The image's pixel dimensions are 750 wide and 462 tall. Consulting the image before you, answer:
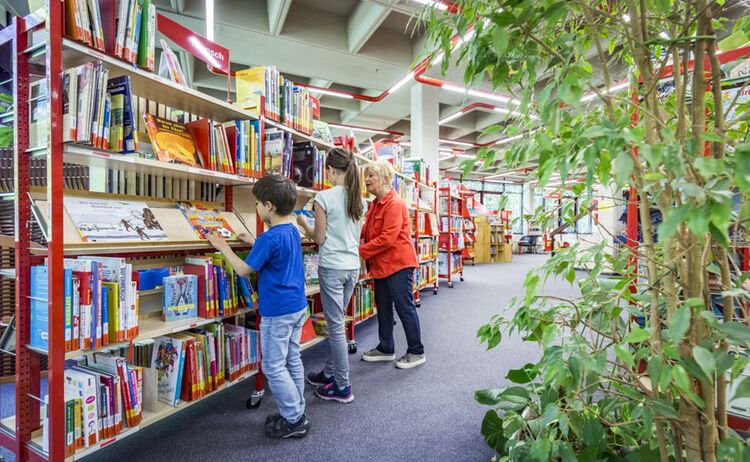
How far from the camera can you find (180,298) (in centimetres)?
190

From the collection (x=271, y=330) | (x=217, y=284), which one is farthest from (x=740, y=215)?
(x=217, y=284)

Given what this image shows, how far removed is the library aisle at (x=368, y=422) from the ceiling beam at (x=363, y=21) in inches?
171

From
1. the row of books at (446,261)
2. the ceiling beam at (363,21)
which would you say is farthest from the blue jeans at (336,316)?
the row of books at (446,261)

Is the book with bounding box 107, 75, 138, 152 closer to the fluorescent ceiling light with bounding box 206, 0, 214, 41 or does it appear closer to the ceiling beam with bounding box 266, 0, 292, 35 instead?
the fluorescent ceiling light with bounding box 206, 0, 214, 41

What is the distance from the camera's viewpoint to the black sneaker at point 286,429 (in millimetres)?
1890

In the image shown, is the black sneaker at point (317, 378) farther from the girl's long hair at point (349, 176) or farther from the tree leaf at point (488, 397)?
the tree leaf at point (488, 397)

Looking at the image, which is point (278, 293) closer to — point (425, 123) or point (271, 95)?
point (271, 95)

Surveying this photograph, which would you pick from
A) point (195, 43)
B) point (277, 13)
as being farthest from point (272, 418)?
point (277, 13)

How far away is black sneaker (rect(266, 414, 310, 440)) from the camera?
1.89 metres

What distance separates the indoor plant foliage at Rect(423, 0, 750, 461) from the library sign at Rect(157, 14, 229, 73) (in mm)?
1719

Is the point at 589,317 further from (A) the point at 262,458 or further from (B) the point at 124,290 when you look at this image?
(B) the point at 124,290

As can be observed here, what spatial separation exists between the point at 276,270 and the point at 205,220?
0.61m

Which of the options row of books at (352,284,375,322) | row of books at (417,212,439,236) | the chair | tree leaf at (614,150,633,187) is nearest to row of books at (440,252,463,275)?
row of books at (417,212,439,236)

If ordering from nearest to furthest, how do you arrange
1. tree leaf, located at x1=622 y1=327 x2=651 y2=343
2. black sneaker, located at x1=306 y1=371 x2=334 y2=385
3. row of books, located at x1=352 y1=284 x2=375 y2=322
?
1. tree leaf, located at x1=622 y1=327 x2=651 y2=343
2. black sneaker, located at x1=306 y1=371 x2=334 y2=385
3. row of books, located at x1=352 y1=284 x2=375 y2=322
